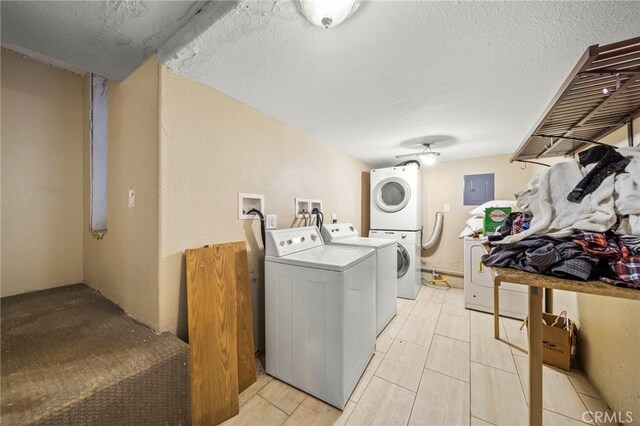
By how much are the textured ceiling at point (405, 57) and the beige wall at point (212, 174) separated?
0.47 ft

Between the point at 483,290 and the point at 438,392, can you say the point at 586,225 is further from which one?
the point at 483,290

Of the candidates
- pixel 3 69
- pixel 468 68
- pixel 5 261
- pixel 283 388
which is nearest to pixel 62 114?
pixel 3 69

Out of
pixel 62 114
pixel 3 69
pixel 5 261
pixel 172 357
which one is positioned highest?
pixel 3 69

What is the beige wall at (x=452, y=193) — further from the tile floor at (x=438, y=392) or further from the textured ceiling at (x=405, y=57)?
the tile floor at (x=438, y=392)

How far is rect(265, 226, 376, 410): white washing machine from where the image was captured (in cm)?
141

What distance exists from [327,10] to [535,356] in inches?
62.2

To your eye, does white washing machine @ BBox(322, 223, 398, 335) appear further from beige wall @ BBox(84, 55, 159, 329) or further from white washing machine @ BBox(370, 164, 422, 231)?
beige wall @ BBox(84, 55, 159, 329)

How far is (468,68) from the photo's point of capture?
52.3 inches

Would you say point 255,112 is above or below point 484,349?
above

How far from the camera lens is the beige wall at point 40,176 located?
1.59 m

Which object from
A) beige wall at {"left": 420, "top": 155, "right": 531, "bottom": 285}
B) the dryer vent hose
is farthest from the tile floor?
the dryer vent hose

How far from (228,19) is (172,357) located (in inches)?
62.2

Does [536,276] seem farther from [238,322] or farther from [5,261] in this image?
[5,261]

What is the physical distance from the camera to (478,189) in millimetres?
3455
